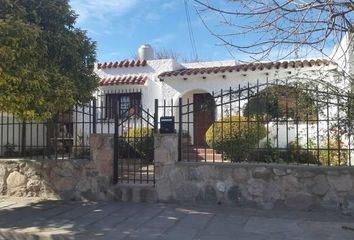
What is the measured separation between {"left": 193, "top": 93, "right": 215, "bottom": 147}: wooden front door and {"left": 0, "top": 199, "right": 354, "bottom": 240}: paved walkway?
201 centimetres

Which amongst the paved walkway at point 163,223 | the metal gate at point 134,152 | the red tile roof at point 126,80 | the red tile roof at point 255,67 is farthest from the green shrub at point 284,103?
the red tile roof at point 126,80

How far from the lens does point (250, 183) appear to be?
812cm

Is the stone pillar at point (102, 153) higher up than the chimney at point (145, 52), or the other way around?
the chimney at point (145, 52)

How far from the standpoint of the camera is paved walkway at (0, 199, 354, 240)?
659 cm

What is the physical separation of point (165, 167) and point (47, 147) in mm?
2946

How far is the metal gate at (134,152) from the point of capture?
9312 millimetres

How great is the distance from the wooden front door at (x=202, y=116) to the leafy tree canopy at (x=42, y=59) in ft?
7.46

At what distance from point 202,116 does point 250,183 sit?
4.78 meters

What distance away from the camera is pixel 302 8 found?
5195mm

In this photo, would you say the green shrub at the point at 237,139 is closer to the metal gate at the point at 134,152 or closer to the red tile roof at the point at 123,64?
the metal gate at the point at 134,152

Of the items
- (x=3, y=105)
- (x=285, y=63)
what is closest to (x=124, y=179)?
(x=3, y=105)

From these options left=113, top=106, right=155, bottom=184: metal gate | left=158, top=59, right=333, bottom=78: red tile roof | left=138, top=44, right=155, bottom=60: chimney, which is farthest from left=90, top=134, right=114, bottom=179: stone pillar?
left=138, top=44, right=155, bottom=60: chimney

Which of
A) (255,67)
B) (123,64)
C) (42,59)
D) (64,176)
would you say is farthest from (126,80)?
(42,59)

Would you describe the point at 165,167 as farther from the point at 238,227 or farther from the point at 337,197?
the point at 337,197
